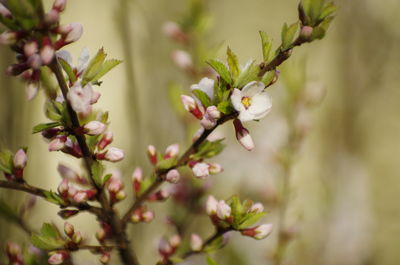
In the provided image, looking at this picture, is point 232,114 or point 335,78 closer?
point 232,114

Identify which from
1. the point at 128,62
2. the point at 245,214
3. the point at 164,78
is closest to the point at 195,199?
the point at 245,214

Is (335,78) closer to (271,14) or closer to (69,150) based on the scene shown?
(271,14)

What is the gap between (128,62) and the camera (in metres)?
0.87

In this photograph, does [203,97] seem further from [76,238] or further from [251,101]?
[76,238]

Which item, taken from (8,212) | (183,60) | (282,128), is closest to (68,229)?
(8,212)

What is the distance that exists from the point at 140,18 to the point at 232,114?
0.90 meters

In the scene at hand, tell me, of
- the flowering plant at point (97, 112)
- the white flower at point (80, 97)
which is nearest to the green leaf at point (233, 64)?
the flowering plant at point (97, 112)

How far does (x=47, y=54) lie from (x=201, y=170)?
0.52 ft

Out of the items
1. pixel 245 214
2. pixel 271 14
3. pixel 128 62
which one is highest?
pixel 271 14

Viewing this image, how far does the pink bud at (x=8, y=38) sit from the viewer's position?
1.04 ft

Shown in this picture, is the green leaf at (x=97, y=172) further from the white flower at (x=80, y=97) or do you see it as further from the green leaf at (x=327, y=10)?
the green leaf at (x=327, y=10)

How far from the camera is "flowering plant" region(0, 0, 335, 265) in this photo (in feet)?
1.07

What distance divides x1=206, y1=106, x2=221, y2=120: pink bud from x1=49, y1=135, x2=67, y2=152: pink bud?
0.37 ft

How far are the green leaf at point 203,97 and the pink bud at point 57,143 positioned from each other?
110mm
